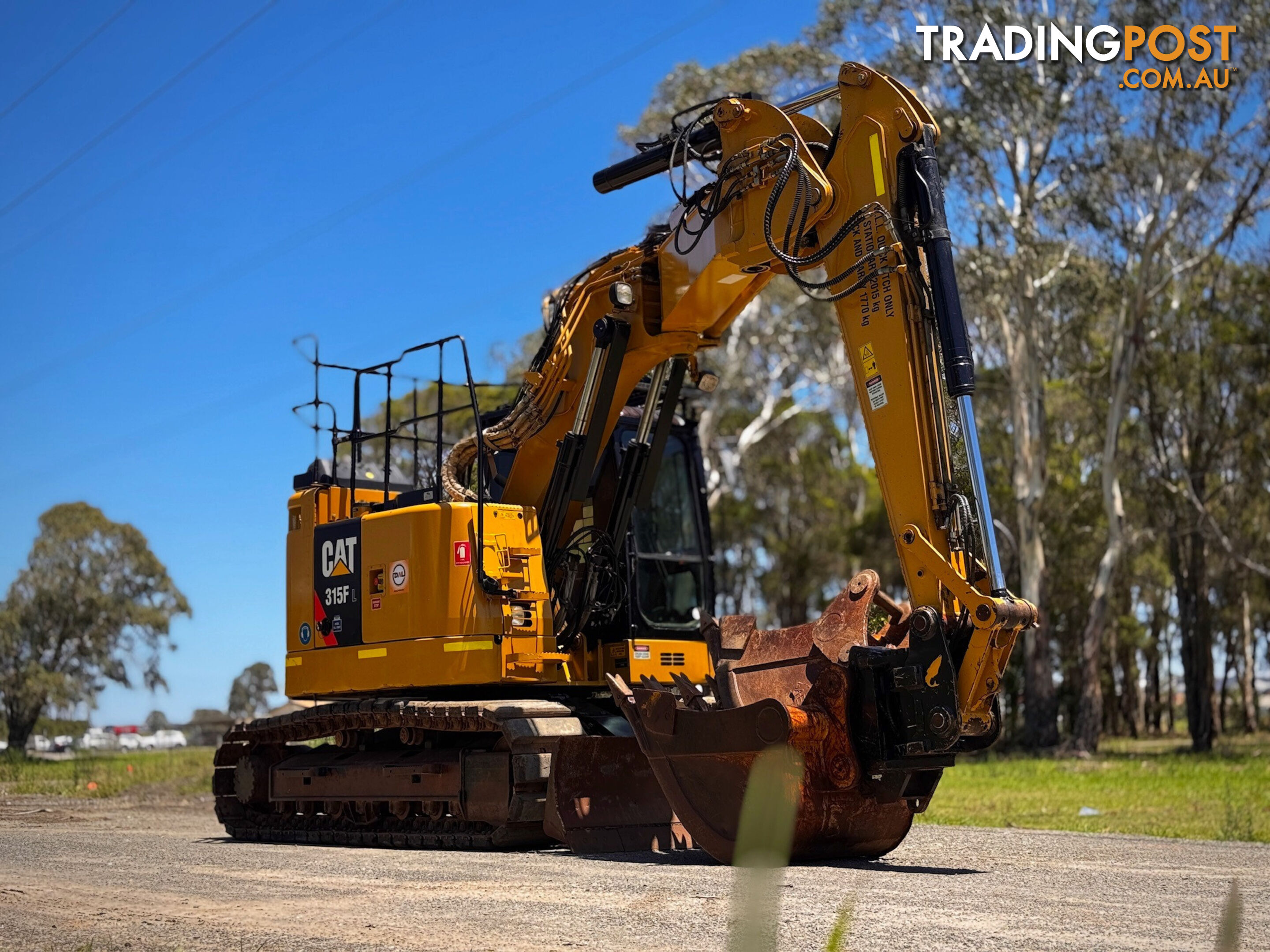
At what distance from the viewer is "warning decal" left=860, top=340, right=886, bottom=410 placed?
28.2 ft

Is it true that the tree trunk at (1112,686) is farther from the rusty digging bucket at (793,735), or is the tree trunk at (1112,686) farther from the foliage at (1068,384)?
the rusty digging bucket at (793,735)

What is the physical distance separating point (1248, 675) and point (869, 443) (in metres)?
41.7

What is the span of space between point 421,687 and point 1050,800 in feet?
29.8

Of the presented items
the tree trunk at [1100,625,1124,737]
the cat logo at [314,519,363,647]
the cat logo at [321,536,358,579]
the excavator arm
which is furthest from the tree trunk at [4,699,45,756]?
the excavator arm

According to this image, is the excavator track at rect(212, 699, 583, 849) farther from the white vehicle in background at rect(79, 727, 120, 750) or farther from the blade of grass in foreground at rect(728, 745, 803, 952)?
the white vehicle in background at rect(79, 727, 120, 750)

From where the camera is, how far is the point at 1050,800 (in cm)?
1664

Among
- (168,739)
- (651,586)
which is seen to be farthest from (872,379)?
(168,739)

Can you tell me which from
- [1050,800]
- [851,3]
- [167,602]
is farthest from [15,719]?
[1050,800]

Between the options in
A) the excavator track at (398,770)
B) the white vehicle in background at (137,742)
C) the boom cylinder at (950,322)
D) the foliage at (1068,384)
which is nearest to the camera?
the boom cylinder at (950,322)

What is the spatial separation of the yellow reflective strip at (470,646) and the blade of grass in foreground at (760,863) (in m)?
9.32

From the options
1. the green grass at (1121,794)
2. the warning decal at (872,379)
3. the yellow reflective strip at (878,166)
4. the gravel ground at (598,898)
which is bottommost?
the green grass at (1121,794)

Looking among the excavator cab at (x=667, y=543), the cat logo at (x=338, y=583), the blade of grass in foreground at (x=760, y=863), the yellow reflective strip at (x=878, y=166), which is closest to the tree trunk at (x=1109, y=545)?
the excavator cab at (x=667, y=543)

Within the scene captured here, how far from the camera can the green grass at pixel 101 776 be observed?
766 inches

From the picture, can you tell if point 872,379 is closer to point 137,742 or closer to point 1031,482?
point 1031,482
